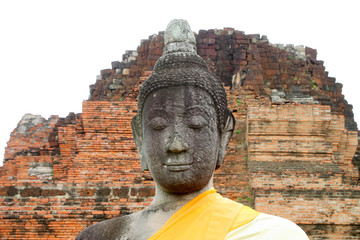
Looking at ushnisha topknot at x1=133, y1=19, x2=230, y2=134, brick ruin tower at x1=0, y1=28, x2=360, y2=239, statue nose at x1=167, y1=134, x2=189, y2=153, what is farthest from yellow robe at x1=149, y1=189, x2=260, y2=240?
brick ruin tower at x1=0, y1=28, x2=360, y2=239

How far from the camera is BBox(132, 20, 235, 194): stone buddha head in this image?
449 centimetres

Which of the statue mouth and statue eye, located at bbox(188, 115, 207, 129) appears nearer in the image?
the statue mouth

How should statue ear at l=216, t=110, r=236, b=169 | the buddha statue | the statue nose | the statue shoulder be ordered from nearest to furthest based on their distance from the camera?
1. the buddha statue
2. the statue nose
3. the statue shoulder
4. statue ear at l=216, t=110, r=236, b=169

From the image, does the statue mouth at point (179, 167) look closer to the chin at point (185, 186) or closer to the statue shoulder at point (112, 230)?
the chin at point (185, 186)

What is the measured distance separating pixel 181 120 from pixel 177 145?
260 millimetres

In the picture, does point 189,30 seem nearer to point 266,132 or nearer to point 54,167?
point 266,132

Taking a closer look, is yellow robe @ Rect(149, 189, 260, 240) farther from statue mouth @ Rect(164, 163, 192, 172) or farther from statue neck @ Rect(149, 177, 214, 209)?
statue mouth @ Rect(164, 163, 192, 172)

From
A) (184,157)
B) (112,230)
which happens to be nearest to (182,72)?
(184,157)

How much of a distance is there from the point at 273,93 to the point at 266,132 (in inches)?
249

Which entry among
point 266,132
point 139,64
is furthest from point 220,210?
point 139,64

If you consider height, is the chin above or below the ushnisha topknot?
below

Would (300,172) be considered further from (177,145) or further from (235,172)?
(177,145)

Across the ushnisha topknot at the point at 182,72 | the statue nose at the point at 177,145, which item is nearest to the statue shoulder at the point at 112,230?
the statue nose at the point at 177,145

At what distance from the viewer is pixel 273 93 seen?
18.9 m
